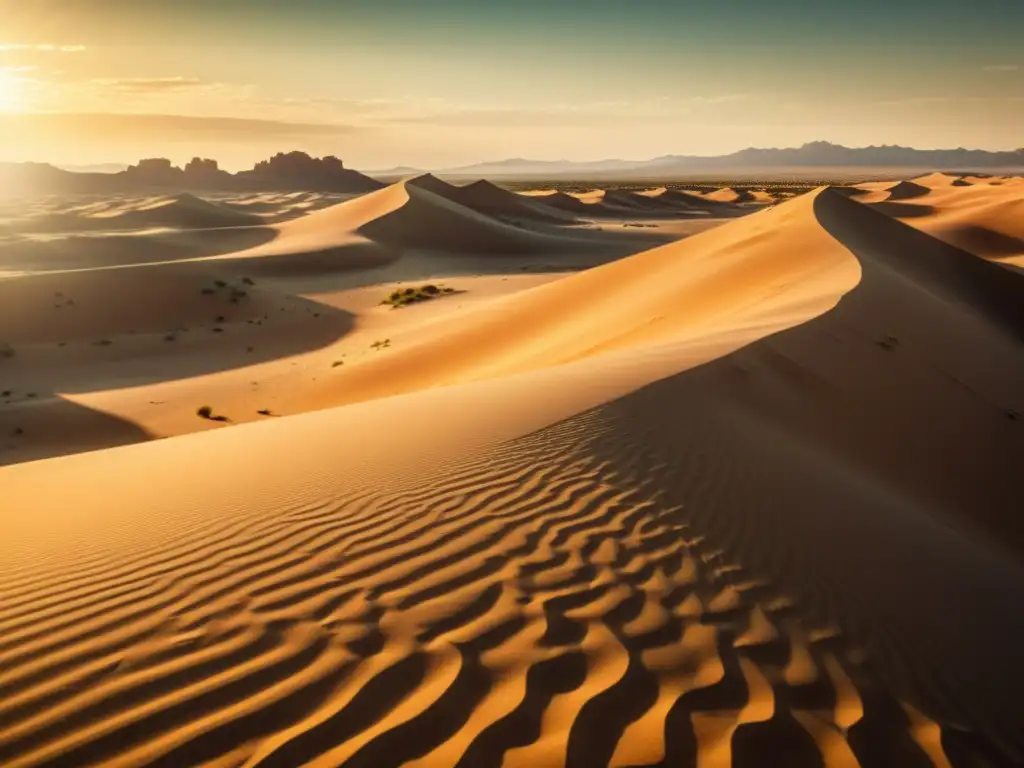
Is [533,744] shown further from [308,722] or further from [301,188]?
[301,188]

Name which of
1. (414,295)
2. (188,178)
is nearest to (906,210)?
(414,295)

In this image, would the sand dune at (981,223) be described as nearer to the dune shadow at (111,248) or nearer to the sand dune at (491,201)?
the sand dune at (491,201)

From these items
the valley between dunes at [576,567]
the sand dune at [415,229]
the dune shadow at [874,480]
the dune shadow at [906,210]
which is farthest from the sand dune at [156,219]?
the dune shadow at [874,480]

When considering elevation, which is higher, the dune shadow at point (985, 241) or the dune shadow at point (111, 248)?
the dune shadow at point (985, 241)

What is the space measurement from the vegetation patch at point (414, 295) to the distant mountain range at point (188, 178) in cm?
9849

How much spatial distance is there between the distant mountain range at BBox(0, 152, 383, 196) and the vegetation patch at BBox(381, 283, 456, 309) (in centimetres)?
9849

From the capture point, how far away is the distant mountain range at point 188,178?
10869 centimetres

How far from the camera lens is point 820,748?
2805mm

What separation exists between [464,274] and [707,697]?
3229 cm

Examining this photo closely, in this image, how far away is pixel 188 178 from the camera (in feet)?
427

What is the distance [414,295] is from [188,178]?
12156cm

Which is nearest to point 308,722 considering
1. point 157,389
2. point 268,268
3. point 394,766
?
point 394,766

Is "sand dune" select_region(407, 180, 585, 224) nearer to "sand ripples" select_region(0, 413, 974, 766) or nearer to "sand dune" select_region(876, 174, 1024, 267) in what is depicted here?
"sand dune" select_region(876, 174, 1024, 267)

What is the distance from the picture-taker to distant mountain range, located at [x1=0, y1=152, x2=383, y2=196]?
357 feet
